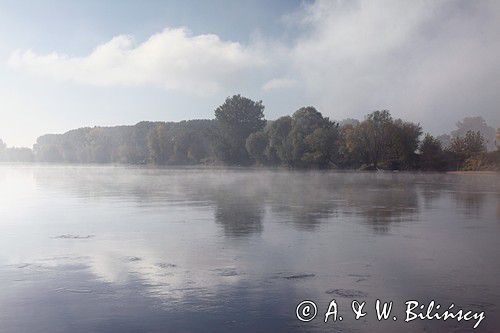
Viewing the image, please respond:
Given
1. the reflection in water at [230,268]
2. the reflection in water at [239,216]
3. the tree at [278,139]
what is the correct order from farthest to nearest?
the tree at [278,139]
the reflection in water at [239,216]
the reflection in water at [230,268]

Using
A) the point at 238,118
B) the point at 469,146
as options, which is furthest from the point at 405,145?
the point at 238,118

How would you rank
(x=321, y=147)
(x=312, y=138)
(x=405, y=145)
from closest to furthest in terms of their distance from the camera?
(x=405, y=145) < (x=321, y=147) < (x=312, y=138)

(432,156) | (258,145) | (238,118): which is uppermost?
(238,118)

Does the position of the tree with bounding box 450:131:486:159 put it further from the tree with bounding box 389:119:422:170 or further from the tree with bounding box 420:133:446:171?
the tree with bounding box 389:119:422:170

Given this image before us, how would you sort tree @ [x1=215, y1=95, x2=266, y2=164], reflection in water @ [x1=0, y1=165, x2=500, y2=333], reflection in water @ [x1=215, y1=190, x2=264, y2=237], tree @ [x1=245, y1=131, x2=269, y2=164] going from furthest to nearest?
tree @ [x1=215, y1=95, x2=266, y2=164] < tree @ [x1=245, y1=131, x2=269, y2=164] < reflection in water @ [x1=215, y1=190, x2=264, y2=237] < reflection in water @ [x1=0, y1=165, x2=500, y2=333]

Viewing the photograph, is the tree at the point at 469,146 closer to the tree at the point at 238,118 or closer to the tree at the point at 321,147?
the tree at the point at 321,147

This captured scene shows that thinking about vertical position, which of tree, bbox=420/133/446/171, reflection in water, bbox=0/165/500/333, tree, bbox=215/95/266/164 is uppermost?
tree, bbox=215/95/266/164

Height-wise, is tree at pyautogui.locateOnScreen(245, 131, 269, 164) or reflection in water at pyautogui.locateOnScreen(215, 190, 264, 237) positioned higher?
tree at pyautogui.locateOnScreen(245, 131, 269, 164)

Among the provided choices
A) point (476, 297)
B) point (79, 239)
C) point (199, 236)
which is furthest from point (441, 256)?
point (79, 239)

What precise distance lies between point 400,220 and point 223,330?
1700cm

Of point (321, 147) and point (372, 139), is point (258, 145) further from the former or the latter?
point (372, 139)

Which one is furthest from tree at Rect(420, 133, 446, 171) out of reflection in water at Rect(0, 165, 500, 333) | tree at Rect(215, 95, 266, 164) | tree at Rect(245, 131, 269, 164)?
reflection in water at Rect(0, 165, 500, 333)

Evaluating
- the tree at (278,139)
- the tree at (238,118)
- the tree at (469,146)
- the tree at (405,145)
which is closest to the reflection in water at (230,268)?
the tree at (405,145)

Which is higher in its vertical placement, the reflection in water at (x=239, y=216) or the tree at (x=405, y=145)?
the tree at (x=405, y=145)
